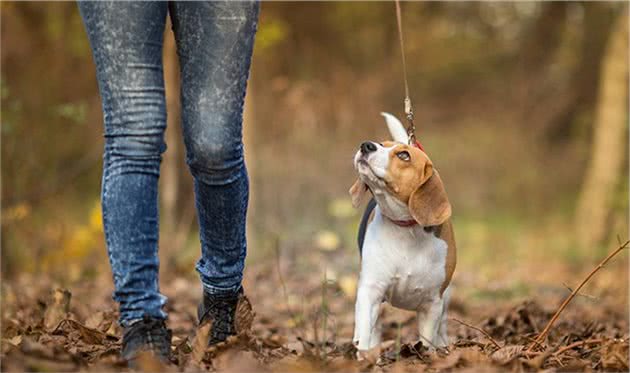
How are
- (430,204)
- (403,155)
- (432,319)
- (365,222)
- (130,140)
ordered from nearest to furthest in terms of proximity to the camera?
1. (130,140)
2. (430,204)
3. (403,155)
4. (432,319)
5. (365,222)

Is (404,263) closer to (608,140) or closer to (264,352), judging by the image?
(264,352)

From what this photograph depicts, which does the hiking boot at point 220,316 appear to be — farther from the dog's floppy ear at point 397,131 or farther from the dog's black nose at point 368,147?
the dog's floppy ear at point 397,131

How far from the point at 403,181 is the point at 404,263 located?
1.18 feet

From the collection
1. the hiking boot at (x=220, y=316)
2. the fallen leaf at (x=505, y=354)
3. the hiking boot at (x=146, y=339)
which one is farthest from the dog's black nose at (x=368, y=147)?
the hiking boot at (x=146, y=339)

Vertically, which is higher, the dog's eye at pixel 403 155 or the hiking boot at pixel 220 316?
the dog's eye at pixel 403 155

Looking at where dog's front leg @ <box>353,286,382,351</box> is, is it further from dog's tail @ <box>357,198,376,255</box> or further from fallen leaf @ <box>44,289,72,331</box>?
fallen leaf @ <box>44,289,72,331</box>

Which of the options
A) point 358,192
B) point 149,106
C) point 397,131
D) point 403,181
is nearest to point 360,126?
point 397,131

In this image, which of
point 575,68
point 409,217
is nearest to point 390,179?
point 409,217

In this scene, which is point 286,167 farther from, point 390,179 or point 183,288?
point 390,179

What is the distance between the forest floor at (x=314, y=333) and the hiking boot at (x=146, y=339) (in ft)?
0.23

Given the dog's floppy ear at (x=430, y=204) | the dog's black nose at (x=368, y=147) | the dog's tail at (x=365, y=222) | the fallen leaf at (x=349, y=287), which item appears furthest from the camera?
the fallen leaf at (x=349, y=287)

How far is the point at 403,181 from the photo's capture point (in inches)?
146

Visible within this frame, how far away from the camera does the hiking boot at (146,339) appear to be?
9.23 feet

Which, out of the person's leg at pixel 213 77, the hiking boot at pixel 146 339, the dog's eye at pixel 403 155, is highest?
the person's leg at pixel 213 77
